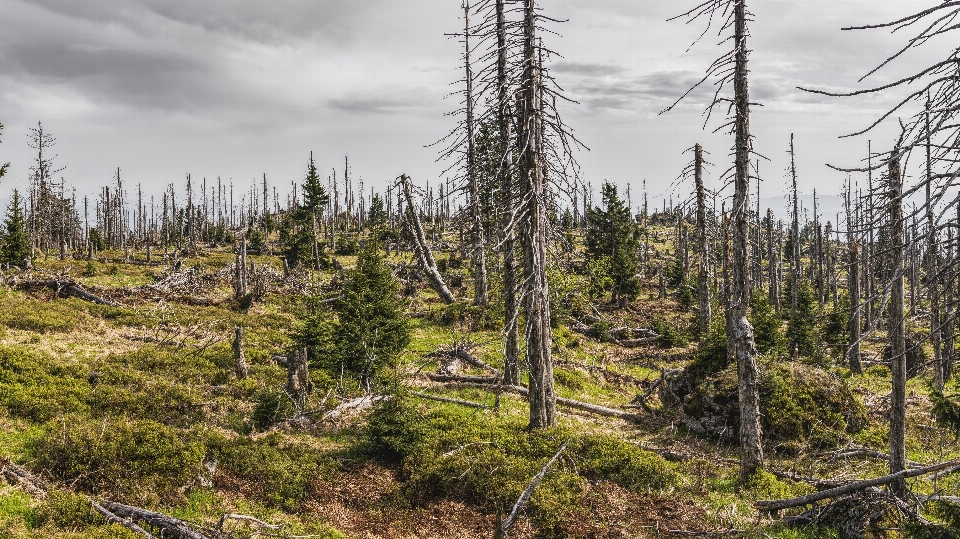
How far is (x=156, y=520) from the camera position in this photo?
26.7ft

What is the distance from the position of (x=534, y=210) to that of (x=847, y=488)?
7.76 meters

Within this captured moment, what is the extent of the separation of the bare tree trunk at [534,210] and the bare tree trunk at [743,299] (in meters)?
4.17

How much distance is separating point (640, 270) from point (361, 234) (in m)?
42.6

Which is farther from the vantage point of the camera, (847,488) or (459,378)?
(459,378)

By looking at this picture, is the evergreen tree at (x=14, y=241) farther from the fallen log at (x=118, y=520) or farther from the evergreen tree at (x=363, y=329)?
the fallen log at (x=118, y=520)

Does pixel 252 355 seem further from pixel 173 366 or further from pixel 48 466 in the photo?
pixel 48 466

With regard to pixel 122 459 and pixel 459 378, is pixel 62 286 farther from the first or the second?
pixel 122 459

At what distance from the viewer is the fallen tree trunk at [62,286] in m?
25.6

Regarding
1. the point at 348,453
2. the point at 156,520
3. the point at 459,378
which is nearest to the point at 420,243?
the point at 459,378

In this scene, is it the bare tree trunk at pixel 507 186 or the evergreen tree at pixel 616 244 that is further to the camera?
the evergreen tree at pixel 616 244

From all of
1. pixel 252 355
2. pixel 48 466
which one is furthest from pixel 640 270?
→ pixel 48 466

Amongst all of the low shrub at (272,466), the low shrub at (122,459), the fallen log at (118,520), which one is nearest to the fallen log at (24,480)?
the low shrub at (122,459)

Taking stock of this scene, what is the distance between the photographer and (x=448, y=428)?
45.5ft

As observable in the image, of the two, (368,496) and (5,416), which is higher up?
(5,416)
